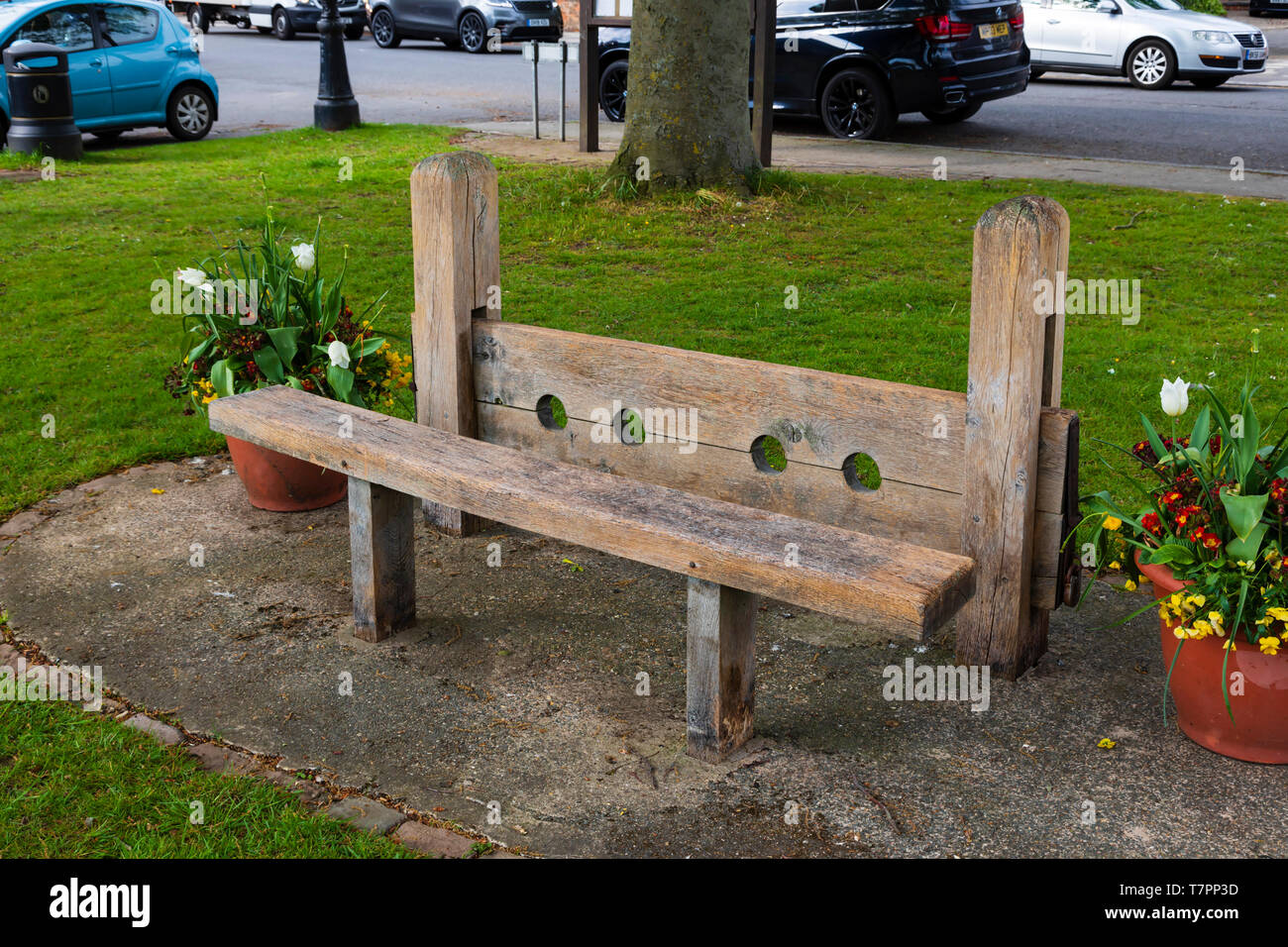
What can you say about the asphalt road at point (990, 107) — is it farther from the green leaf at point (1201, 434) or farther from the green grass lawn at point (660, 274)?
the green leaf at point (1201, 434)

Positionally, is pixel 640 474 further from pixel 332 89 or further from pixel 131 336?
pixel 332 89

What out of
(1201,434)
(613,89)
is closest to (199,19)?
(613,89)

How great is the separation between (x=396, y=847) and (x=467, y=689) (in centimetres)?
81

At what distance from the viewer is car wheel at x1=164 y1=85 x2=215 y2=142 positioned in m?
13.6

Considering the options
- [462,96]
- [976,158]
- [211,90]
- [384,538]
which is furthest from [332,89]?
[384,538]

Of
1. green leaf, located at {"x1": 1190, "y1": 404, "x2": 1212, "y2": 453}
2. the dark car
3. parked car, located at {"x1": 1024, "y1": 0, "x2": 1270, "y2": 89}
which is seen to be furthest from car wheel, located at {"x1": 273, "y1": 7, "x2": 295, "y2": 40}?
green leaf, located at {"x1": 1190, "y1": 404, "x2": 1212, "y2": 453}

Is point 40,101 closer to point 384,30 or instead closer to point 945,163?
point 945,163

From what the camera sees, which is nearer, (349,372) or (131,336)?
(349,372)

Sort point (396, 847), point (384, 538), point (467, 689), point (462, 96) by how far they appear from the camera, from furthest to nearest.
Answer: point (462, 96), point (384, 538), point (467, 689), point (396, 847)

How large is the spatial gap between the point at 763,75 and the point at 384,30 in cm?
1482

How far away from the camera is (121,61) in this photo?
12.9 meters

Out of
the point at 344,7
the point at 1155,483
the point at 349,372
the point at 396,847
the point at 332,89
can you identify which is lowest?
the point at 396,847

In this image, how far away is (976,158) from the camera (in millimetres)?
11523

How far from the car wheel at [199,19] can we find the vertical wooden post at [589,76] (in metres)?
20.8
